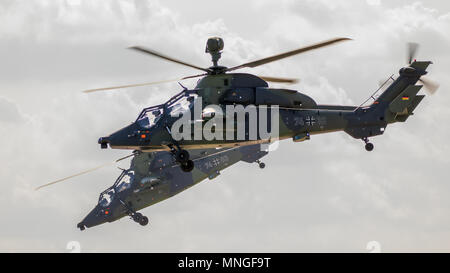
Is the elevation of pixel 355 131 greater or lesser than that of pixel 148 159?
lesser

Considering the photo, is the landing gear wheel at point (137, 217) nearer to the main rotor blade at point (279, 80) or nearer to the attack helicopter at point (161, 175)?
Answer: the attack helicopter at point (161, 175)

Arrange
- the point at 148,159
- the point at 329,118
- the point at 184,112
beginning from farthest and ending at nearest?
1. the point at 148,159
2. the point at 329,118
3. the point at 184,112

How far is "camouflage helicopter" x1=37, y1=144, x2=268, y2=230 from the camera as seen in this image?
58.7 metres

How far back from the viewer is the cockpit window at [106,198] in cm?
6101

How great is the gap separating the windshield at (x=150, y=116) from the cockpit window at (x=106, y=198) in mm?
21527

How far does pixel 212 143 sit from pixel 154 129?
3077mm

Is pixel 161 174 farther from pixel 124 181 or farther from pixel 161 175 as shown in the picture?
pixel 124 181

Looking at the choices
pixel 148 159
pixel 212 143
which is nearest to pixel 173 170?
pixel 148 159

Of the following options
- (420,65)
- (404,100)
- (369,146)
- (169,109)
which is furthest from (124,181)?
(420,65)

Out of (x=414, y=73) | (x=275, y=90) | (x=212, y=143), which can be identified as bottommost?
(x=212, y=143)

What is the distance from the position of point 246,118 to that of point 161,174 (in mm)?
19430

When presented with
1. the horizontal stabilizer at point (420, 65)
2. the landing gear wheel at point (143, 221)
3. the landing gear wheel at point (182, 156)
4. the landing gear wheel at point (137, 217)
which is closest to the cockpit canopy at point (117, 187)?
the landing gear wheel at point (137, 217)

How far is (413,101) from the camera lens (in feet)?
146

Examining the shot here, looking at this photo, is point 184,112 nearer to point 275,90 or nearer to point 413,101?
point 275,90
